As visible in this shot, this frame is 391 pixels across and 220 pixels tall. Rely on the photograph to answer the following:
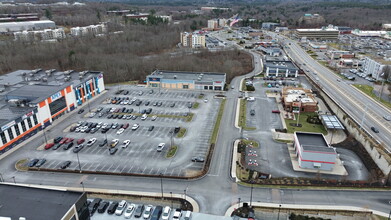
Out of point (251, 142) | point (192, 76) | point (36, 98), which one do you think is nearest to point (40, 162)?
point (36, 98)

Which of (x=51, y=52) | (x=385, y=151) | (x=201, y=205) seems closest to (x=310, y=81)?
(x=385, y=151)

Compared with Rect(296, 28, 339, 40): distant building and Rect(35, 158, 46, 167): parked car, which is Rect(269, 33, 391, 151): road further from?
Rect(296, 28, 339, 40): distant building

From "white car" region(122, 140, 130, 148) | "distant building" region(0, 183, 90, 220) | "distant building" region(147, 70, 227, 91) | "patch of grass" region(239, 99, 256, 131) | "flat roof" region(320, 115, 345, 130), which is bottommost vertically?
"white car" region(122, 140, 130, 148)

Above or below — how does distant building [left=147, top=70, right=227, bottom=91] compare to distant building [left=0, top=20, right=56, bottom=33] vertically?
below

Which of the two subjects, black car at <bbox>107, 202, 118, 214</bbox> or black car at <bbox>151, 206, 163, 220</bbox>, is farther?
black car at <bbox>107, 202, 118, 214</bbox>

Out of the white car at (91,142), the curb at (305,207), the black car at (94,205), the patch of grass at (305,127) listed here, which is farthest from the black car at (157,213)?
the patch of grass at (305,127)

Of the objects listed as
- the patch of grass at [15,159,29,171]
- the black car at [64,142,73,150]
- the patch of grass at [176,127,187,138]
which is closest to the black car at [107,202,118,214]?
the patch of grass at [15,159,29,171]

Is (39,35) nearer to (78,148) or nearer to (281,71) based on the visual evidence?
(78,148)
